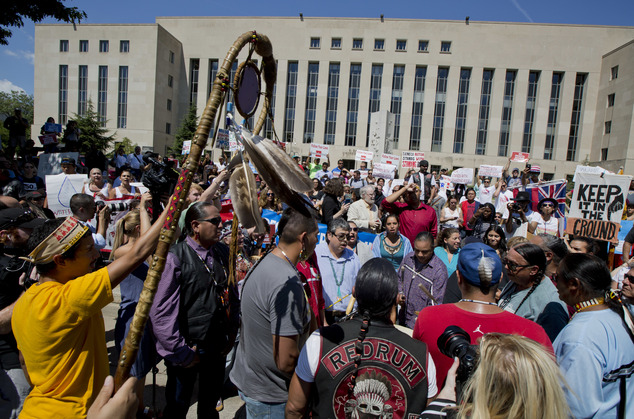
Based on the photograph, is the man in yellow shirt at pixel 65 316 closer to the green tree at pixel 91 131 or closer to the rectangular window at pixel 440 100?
the green tree at pixel 91 131

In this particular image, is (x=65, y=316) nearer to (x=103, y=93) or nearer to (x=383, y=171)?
(x=383, y=171)

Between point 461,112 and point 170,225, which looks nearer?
point 170,225

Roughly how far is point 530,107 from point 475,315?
138ft

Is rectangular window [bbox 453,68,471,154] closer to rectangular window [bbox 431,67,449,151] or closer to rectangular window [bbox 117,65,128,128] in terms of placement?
rectangular window [bbox 431,67,449,151]

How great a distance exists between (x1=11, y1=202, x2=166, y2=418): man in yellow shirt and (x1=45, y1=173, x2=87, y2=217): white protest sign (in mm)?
4698

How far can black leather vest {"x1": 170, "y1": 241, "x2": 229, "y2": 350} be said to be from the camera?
2.72m

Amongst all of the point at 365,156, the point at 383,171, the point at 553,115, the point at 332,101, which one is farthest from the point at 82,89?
the point at 553,115

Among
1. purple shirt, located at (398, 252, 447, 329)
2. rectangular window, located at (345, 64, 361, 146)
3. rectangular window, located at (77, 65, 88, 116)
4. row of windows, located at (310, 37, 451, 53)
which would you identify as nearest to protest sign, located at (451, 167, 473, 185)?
purple shirt, located at (398, 252, 447, 329)

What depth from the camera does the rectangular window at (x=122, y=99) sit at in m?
37.0

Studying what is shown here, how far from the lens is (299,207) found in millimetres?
1647

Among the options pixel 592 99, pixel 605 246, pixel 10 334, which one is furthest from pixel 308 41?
pixel 10 334

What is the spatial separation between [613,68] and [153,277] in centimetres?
4563

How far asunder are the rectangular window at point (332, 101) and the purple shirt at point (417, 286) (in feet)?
114

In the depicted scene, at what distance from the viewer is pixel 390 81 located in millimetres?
37156
